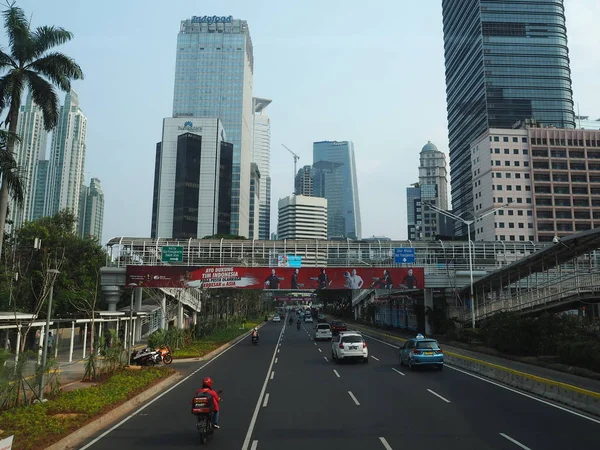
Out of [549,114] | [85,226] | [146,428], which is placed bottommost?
[146,428]

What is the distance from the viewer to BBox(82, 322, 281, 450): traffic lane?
10.2 metres

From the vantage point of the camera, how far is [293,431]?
11.0 metres

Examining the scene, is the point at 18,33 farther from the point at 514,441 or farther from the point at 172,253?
the point at 514,441

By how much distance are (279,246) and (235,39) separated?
163641mm

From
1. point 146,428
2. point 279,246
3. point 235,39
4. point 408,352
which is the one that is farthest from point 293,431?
point 235,39

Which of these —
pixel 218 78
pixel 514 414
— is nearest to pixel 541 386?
pixel 514 414

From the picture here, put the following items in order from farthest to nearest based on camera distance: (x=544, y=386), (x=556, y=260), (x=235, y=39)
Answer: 1. (x=235, y=39)
2. (x=556, y=260)
3. (x=544, y=386)

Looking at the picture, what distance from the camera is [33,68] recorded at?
1037 inches

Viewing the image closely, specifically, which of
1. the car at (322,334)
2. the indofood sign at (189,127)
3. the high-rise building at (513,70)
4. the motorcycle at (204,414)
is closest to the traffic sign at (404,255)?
the car at (322,334)

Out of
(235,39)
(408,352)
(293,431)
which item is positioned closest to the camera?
(293,431)

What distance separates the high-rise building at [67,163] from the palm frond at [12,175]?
142 m

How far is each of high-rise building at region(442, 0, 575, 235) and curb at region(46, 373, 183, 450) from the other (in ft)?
423

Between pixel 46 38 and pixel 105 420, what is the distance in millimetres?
22317

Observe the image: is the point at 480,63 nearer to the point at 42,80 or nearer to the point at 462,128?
the point at 462,128
